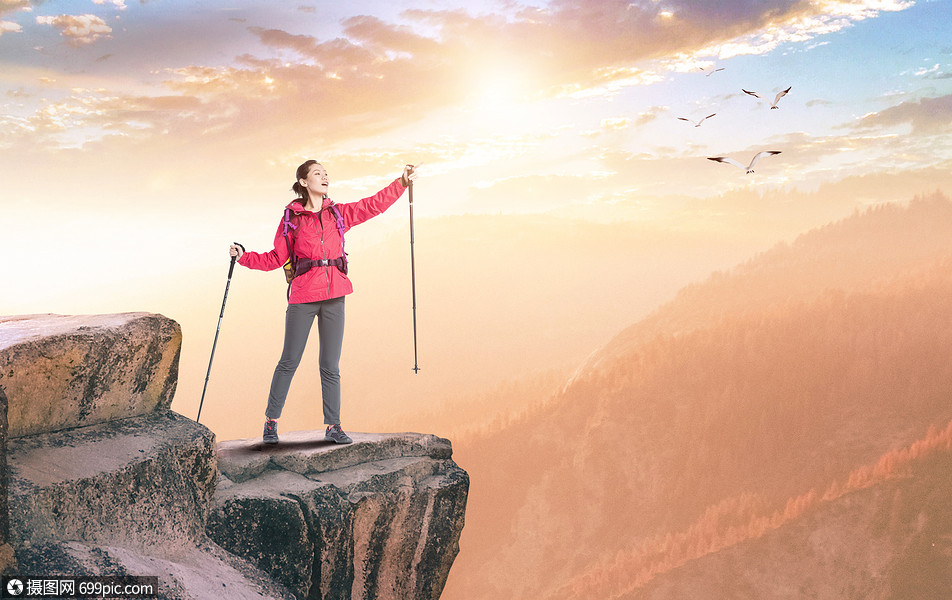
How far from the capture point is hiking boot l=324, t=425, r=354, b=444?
9.25 metres

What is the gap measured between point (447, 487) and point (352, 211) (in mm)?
4188

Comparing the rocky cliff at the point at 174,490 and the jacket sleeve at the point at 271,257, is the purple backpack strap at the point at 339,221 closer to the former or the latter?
the jacket sleeve at the point at 271,257

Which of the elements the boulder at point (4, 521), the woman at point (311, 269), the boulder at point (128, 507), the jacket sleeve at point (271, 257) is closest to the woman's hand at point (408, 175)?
the woman at point (311, 269)

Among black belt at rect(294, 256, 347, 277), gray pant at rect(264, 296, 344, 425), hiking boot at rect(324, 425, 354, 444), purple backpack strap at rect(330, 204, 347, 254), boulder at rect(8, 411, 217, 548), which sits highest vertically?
purple backpack strap at rect(330, 204, 347, 254)

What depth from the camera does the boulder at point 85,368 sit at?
6219mm

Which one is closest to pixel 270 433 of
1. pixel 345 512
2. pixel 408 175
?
pixel 345 512

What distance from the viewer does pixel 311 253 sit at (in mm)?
8516

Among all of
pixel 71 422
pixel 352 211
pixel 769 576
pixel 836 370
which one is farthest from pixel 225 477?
pixel 836 370

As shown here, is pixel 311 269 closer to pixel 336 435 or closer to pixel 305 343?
pixel 305 343

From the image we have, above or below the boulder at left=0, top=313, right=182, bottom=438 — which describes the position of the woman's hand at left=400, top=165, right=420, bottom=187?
above

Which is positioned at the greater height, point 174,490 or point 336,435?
point 174,490

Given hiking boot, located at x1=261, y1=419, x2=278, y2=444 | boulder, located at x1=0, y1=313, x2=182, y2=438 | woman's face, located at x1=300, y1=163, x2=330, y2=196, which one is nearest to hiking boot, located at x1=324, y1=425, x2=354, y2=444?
hiking boot, located at x1=261, y1=419, x2=278, y2=444

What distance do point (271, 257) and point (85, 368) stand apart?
2.67 metres

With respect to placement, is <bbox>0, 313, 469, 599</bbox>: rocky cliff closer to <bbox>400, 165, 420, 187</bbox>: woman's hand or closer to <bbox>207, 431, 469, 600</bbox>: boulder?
<bbox>207, 431, 469, 600</bbox>: boulder
